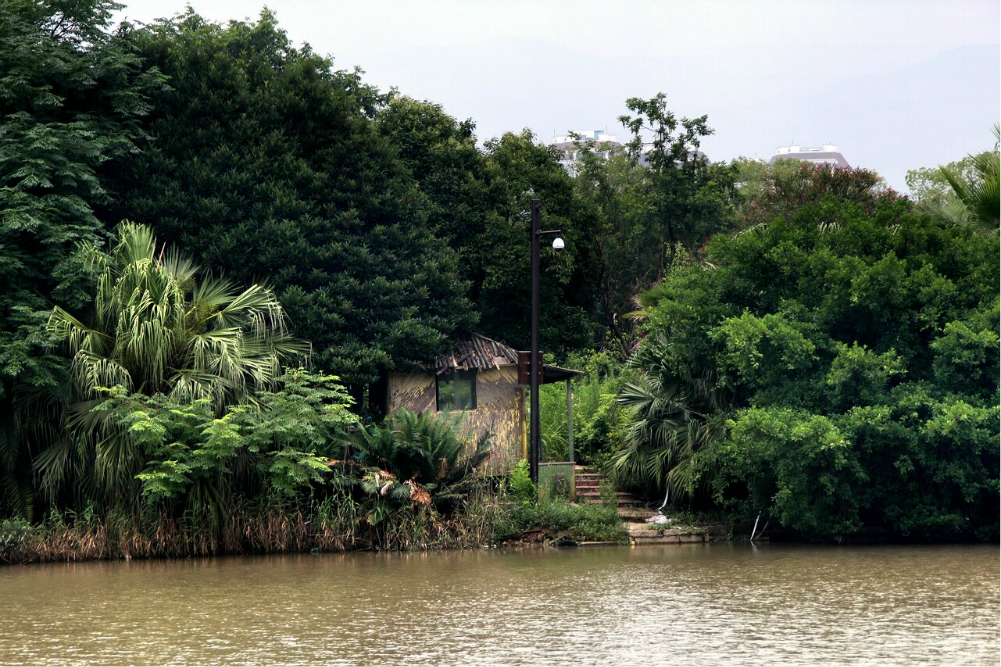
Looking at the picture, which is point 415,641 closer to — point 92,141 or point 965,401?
point 965,401

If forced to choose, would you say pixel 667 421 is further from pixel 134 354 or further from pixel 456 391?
pixel 134 354

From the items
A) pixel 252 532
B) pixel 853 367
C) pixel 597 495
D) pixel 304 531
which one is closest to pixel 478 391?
pixel 597 495

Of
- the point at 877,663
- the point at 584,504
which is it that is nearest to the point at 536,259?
the point at 584,504

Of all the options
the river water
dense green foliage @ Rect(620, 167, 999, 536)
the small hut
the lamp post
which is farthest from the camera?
the small hut

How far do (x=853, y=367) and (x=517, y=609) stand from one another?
914cm

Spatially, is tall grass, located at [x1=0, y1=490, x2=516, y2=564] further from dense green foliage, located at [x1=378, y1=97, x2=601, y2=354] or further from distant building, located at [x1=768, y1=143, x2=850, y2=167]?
distant building, located at [x1=768, y1=143, x2=850, y2=167]

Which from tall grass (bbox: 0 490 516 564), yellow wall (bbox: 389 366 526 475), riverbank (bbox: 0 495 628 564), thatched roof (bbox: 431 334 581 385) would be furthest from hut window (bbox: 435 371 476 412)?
tall grass (bbox: 0 490 516 564)

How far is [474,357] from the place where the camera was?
25438 mm

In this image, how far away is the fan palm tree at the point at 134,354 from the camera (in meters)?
20.2

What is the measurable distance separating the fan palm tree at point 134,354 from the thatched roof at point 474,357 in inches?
170

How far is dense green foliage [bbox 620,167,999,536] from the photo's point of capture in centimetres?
2034

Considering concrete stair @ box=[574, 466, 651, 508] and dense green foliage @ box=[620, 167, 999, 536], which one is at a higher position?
dense green foliage @ box=[620, 167, 999, 536]

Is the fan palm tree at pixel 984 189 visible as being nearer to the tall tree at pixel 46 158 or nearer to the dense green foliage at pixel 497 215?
the dense green foliage at pixel 497 215

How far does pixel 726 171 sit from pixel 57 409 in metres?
26.1
